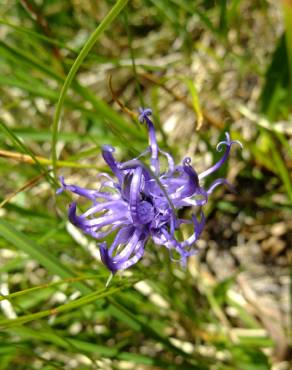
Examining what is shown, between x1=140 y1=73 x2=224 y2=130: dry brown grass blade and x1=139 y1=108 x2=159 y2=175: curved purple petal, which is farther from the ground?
x1=140 y1=73 x2=224 y2=130: dry brown grass blade

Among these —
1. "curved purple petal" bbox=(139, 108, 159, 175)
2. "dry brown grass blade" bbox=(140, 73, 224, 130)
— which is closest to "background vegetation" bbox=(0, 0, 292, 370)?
"dry brown grass blade" bbox=(140, 73, 224, 130)

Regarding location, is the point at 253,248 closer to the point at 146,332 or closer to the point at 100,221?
the point at 146,332

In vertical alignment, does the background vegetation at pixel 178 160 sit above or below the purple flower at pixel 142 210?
above

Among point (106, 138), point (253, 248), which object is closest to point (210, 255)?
point (253, 248)

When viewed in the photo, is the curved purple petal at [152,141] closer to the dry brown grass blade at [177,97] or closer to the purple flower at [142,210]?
the purple flower at [142,210]

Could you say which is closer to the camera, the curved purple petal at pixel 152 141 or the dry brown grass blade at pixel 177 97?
the curved purple petal at pixel 152 141

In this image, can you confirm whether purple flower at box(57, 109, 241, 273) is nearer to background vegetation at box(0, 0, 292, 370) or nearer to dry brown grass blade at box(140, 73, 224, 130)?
background vegetation at box(0, 0, 292, 370)

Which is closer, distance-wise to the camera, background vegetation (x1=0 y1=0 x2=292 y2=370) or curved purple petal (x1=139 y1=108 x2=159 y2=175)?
curved purple petal (x1=139 y1=108 x2=159 y2=175)

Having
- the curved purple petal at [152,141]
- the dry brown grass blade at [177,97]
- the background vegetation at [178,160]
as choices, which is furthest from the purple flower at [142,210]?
the dry brown grass blade at [177,97]
